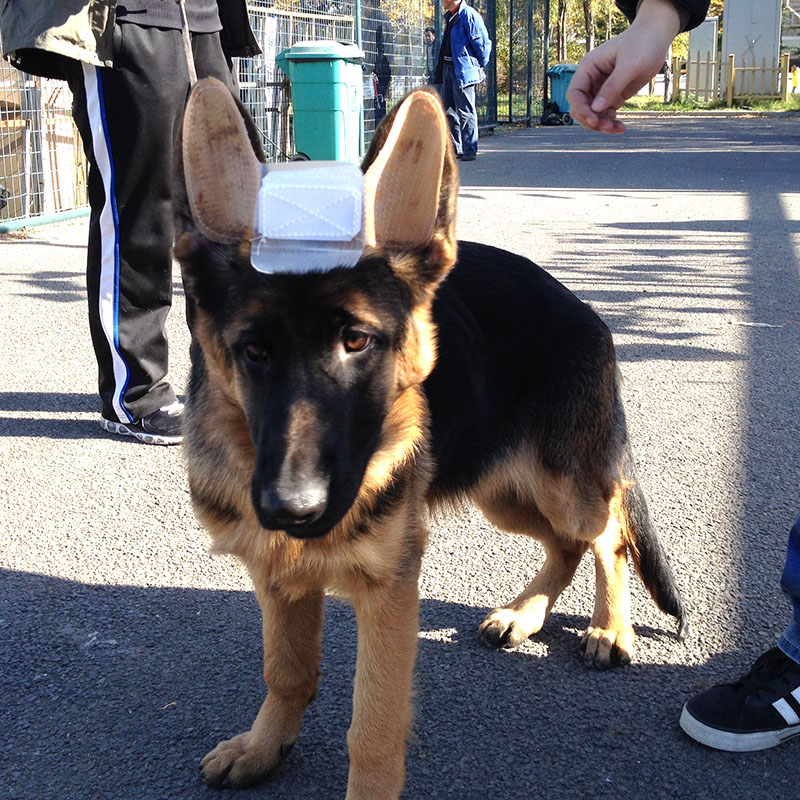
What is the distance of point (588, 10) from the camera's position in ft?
143

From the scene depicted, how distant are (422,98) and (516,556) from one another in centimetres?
201

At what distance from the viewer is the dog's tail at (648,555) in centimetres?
304

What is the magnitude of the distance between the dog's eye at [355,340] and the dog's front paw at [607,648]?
4.52 feet

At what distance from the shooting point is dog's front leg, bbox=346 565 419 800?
228 centimetres

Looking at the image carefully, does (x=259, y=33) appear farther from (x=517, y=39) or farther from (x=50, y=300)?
(x=517, y=39)

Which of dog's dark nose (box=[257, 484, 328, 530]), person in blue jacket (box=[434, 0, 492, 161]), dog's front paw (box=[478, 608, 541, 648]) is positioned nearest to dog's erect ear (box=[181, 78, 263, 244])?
dog's dark nose (box=[257, 484, 328, 530])

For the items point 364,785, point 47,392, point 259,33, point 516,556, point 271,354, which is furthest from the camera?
point 259,33

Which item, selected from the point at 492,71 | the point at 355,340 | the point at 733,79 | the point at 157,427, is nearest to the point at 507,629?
the point at 355,340

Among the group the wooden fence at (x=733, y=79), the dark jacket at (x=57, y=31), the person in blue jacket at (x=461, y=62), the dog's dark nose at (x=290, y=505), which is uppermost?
the wooden fence at (x=733, y=79)

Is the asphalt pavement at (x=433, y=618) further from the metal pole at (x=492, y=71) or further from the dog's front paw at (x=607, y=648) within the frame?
the metal pole at (x=492, y=71)

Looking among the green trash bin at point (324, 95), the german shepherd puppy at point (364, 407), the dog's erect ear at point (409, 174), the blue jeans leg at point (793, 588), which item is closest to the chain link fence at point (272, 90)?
the green trash bin at point (324, 95)

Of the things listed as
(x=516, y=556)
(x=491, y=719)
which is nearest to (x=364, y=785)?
(x=491, y=719)

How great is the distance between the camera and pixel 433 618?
3.21 meters

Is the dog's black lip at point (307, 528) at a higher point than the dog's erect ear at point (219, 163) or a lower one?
lower
